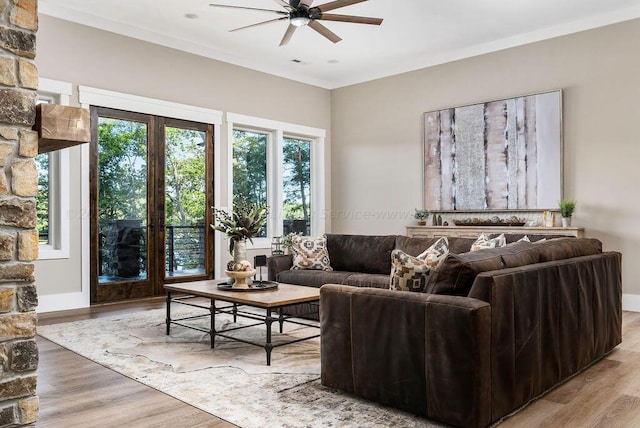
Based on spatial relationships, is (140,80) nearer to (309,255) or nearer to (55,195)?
(55,195)

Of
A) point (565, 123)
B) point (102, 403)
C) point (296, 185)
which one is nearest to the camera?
point (102, 403)

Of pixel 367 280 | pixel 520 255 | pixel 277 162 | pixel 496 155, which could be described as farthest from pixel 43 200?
pixel 496 155

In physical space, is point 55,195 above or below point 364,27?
below

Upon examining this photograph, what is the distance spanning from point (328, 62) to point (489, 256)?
5536mm

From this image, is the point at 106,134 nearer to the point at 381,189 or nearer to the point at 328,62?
the point at 328,62

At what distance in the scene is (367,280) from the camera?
4762 mm

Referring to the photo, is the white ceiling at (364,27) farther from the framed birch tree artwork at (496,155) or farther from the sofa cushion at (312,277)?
the sofa cushion at (312,277)

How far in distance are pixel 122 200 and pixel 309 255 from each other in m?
2.40

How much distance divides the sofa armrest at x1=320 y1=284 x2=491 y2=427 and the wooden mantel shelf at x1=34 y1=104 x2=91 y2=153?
163 cm

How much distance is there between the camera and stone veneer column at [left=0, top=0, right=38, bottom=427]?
4.67 ft

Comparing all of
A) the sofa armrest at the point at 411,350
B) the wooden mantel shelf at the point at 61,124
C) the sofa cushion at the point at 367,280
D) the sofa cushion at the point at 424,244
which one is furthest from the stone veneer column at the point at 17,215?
the sofa cushion at the point at 424,244

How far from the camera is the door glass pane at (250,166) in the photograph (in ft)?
24.4

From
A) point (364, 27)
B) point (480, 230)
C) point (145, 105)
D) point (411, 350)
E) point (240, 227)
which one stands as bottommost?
point (411, 350)

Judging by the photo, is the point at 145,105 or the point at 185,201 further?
the point at 185,201
